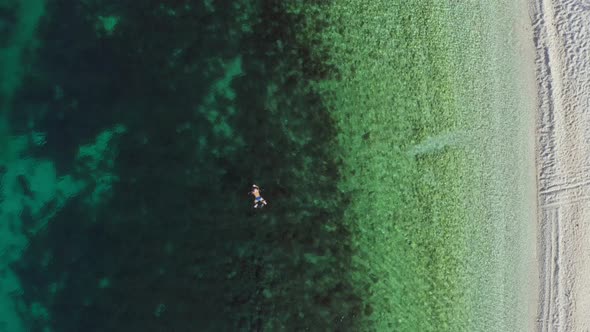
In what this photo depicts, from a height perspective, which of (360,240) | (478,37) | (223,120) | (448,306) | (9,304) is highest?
(478,37)

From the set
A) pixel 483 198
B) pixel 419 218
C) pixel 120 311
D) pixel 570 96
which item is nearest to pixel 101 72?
pixel 120 311

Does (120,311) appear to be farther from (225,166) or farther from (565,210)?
(565,210)

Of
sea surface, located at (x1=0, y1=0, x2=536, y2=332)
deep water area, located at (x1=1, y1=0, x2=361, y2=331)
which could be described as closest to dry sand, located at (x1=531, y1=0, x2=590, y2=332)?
sea surface, located at (x1=0, y1=0, x2=536, y2=332)

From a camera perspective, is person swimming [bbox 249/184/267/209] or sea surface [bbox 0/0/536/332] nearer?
sea surface [bbox 0/0/536/332]

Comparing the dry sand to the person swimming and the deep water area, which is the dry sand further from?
the person swimming

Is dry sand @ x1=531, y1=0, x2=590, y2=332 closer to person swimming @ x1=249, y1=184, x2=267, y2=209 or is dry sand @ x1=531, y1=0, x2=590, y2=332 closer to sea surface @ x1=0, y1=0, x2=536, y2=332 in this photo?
sea surface @ x1=0, y1=0, x2=536, y2=332

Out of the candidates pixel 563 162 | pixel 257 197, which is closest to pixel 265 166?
pixel 257 197
